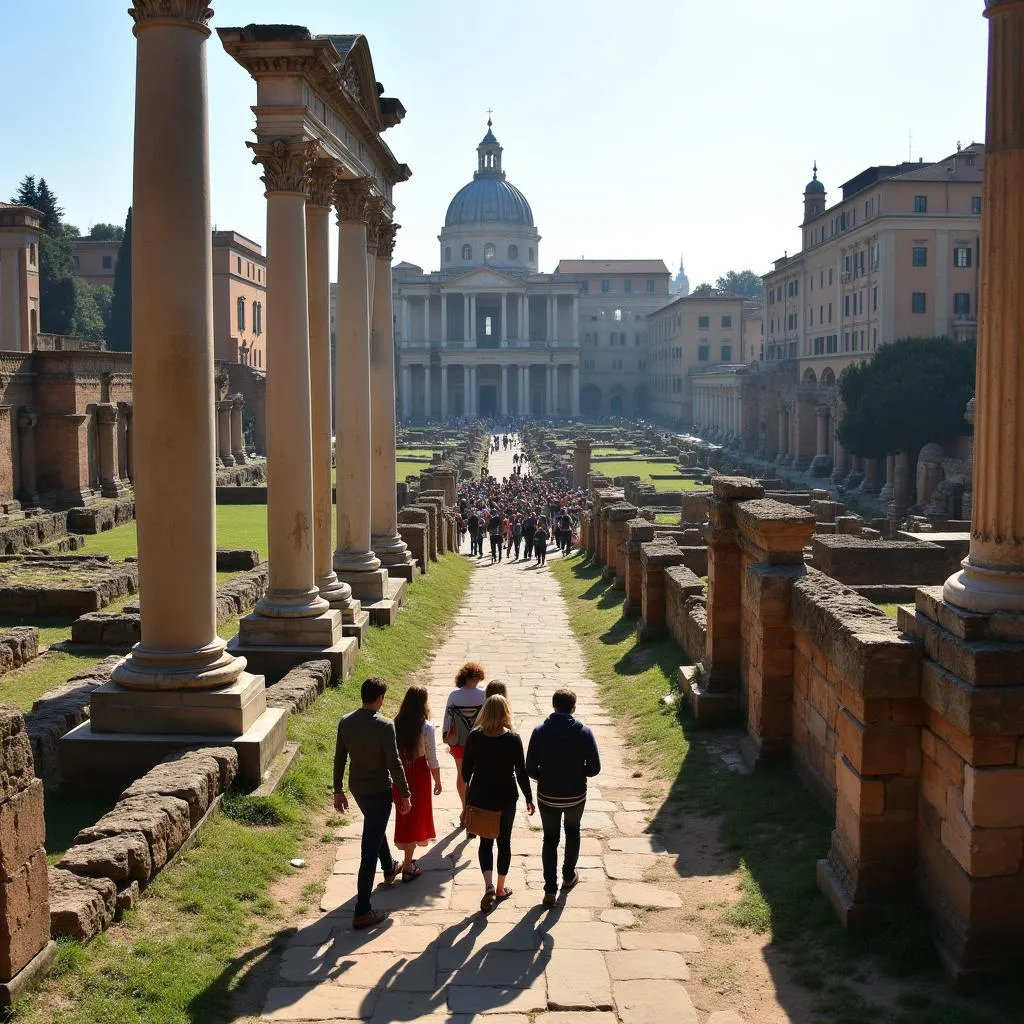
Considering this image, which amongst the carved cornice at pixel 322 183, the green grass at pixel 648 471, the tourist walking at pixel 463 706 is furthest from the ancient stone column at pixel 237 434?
the tourist walking at pixel 463 706

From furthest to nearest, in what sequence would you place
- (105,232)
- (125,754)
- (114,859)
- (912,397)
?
(105,232) → (912,397) → (125,754) → (114,859)

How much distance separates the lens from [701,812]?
910 centimetres

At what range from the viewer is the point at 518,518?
34750 mm

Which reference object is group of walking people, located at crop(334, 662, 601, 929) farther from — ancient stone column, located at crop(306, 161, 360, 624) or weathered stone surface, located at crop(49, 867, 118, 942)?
ancient stone column, located at crop(306, 161, 360, 624)

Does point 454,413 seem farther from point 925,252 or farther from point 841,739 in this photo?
point 841,739

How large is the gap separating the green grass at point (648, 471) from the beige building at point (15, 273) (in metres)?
24.1

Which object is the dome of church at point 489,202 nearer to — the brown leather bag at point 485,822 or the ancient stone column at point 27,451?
the ancient stone column at point 27,451

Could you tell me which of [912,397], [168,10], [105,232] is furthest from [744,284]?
[168,10]

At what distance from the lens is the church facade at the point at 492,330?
117 meters

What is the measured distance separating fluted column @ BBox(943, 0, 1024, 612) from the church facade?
108379 mm

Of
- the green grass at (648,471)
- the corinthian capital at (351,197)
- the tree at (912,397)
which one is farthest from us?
the green grass at (648,471)

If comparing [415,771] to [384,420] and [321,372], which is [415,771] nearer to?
[321,372]

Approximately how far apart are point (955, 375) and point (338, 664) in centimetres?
3429

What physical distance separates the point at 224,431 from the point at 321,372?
37889 millimetres
